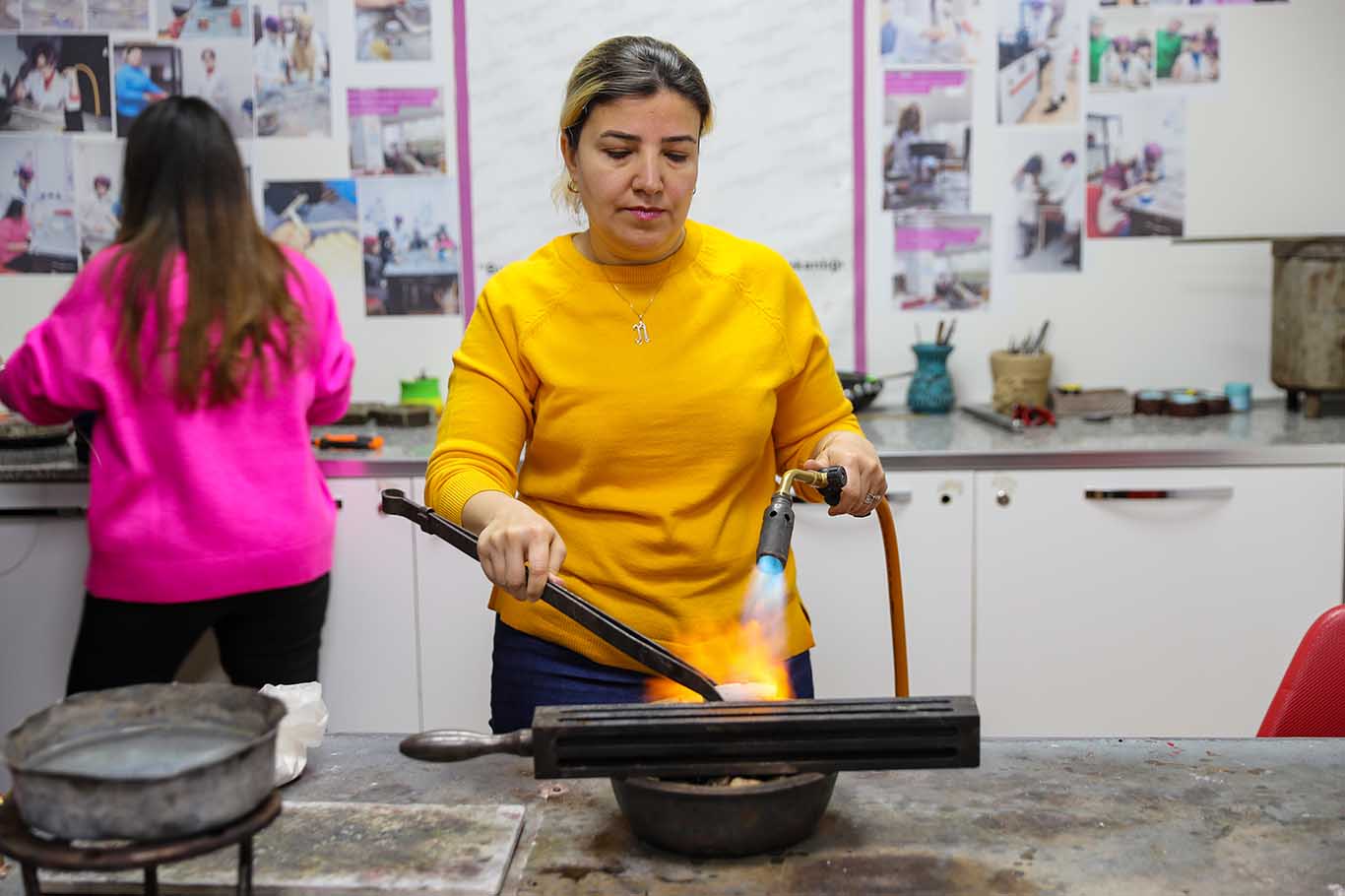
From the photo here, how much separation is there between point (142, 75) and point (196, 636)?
1603mm

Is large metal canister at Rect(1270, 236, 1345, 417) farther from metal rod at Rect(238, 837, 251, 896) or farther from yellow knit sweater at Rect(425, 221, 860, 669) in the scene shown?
metal rod at Rect(238, 837, 251, 896)

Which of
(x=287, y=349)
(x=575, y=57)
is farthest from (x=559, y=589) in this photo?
(x=575, y=57)

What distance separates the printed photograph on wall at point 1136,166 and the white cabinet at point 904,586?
967 mm

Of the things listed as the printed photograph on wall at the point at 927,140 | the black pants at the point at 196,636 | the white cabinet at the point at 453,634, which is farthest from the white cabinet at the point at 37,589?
the printed photograph on wall at the point at 927,140

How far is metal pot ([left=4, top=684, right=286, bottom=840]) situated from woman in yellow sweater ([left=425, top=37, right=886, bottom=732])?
55cm

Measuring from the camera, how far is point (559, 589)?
1.42m

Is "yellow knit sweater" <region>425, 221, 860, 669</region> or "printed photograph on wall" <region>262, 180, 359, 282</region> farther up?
"printed photograph on wall" <region>262, 180, 359, 282</region>

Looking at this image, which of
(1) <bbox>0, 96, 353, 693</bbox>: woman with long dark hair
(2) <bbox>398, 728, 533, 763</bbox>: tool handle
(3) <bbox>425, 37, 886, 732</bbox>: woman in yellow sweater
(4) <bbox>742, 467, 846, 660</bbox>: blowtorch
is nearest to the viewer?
(2) <bbox>398, 728, 533, 763</bbox>: tool handle

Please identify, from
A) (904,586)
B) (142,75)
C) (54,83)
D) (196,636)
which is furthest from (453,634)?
(54,83)

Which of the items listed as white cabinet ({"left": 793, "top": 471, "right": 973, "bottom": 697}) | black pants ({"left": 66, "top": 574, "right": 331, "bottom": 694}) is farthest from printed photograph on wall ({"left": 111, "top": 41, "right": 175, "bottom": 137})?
white cabinet ({"left": 793, "top": 471, "right": 973, "bottom": 697})

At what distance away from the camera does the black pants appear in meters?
2.42

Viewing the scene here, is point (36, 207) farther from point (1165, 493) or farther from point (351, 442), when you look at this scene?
point (1165, 493)

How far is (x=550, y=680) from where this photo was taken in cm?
178

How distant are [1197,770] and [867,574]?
1371 mm
